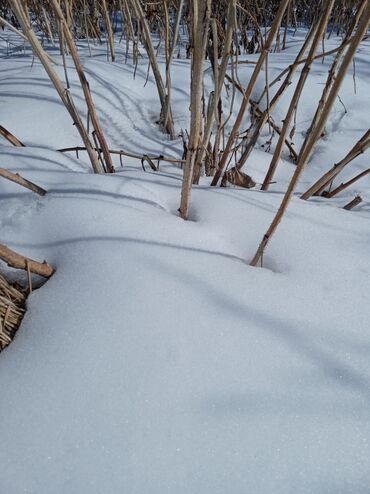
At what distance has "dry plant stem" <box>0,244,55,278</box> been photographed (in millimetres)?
536

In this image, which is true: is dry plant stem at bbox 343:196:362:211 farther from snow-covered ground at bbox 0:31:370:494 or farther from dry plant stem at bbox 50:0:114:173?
dry plant stem at bbox 50:0:114:173

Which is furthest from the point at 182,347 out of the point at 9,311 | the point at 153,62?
the point at 153,62

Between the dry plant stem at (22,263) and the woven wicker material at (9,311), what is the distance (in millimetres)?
28

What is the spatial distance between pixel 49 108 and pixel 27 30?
59 cm

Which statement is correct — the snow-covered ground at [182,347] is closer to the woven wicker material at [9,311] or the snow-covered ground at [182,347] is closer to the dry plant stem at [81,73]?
the woven wicker material at [9,311]

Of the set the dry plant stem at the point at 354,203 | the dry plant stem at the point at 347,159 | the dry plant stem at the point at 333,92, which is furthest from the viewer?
the dry plant stem at the point at 354,203

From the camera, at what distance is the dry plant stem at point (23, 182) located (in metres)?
0.64

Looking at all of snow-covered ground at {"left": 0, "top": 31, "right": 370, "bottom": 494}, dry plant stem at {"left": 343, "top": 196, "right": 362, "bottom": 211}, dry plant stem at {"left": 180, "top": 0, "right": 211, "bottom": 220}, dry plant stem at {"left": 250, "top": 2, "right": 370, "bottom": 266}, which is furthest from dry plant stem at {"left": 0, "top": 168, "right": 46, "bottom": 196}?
dry plant stem at {"left": 343, "top": 196, "right": 362, "bottom": 211}

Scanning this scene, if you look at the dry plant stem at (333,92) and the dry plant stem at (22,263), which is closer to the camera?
the dry plant stem at (333,92)

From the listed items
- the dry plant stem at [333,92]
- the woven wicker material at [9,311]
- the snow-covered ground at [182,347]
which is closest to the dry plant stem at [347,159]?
the snow-covered ground at [182,347]

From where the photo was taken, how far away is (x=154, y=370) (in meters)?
0.48

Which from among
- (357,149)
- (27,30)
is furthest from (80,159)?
(357,149)

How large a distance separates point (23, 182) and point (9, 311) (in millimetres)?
258

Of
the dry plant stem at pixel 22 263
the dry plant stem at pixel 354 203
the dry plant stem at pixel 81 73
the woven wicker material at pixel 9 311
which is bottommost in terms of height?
the dry plant stem at pixel 354 203
